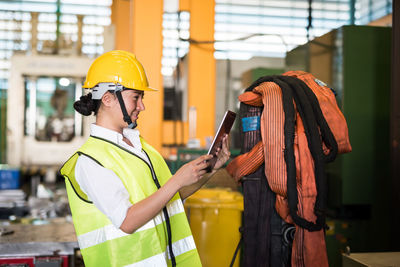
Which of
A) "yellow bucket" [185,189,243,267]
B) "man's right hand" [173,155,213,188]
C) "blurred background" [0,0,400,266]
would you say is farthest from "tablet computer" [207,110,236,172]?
"blurred background" [0,0,400,266]

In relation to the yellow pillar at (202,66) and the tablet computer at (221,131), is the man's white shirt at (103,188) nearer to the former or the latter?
the tablet computer at (221,131)

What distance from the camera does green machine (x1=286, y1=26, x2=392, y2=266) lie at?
12.1 feet

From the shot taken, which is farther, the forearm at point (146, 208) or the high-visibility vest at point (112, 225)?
the high-visibility vest at point (112, 225)

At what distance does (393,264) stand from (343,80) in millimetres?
1900

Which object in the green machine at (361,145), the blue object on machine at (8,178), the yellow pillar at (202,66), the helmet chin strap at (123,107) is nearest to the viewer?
the helmet chin strap at (123,107)

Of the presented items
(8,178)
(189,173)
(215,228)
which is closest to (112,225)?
(189,173)

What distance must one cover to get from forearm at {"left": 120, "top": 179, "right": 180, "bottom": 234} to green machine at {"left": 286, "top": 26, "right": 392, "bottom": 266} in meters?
2.42

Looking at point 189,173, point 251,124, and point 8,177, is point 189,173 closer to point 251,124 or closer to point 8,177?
point 251,124

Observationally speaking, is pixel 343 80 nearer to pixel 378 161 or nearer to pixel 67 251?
pixel 378 161

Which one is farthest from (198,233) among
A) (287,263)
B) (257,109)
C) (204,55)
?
(204,55)

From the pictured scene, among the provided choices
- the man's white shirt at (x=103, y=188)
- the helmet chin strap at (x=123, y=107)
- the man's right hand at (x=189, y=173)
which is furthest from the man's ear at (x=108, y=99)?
the man's right hand at (x=189, y=173)

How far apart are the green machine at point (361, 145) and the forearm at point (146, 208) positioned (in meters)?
2.42

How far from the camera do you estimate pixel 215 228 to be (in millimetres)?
3020

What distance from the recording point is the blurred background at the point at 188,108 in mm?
3291
